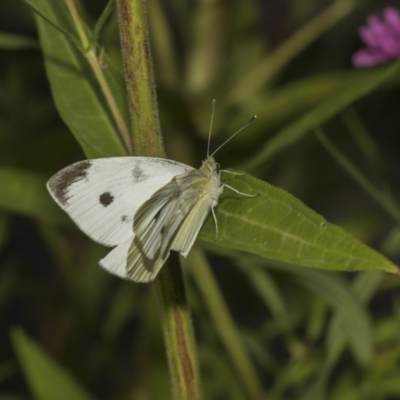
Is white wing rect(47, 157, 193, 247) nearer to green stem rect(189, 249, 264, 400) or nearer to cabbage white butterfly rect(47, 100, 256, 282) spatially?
cabbage white butterfly rect(47, 100, 256, 282)

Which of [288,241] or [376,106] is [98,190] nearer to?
[288,241]

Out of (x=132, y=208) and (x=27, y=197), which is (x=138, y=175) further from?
(x=27, y=197)

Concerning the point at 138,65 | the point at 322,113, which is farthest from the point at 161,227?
the point at 322,113

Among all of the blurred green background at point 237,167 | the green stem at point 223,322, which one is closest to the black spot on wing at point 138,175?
the blurred green background at point 237,167

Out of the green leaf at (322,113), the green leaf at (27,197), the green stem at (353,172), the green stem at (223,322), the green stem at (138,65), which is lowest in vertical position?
the green stem at (223,322)

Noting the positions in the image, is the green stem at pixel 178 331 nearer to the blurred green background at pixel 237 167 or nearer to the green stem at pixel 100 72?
the green stem at pixel 100 72
